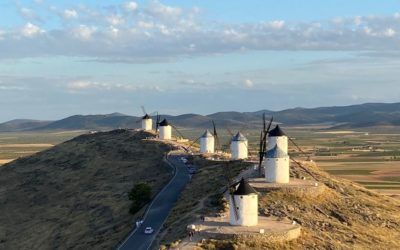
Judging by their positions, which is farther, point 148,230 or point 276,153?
point 276,153

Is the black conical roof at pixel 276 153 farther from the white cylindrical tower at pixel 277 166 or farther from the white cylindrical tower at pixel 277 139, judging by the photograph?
the white cylindrical tower at pixel 277 139

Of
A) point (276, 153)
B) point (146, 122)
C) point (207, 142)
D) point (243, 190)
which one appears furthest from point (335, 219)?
point (146, 122)

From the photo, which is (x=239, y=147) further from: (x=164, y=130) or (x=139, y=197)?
(x=164, y=130)

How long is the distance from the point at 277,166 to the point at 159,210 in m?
13.7

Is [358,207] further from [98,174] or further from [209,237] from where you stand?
[98,174]

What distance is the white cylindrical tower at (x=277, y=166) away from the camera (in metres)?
63.1

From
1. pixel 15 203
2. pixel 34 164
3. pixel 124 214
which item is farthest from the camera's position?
pixel 34 164

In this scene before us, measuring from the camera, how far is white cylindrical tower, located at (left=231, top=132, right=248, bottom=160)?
3378 inches

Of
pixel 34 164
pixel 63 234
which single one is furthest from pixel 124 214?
pixel 34 164

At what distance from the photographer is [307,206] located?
59.0 metres

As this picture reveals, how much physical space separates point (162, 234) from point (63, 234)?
2490cm

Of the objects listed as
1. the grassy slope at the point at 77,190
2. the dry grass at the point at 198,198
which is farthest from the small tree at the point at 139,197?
the dry grass at the point at 198,198

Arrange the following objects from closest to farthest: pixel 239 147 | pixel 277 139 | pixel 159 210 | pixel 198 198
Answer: pixel 198 198 → pixel 159 210 → pixel 277 139 → pixel 239 147

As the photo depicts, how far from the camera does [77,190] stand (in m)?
93.4
